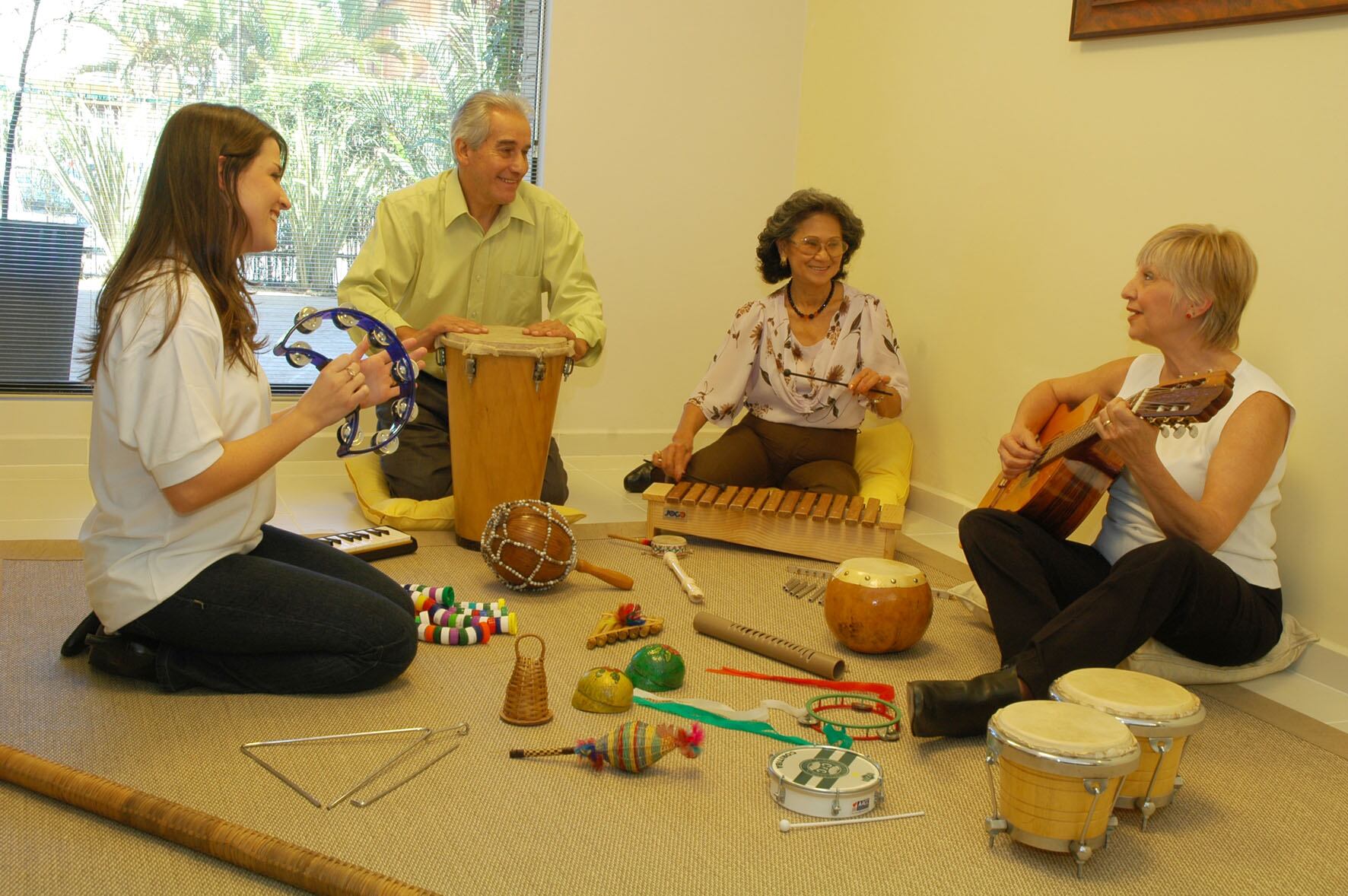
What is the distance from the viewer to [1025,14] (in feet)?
13.2

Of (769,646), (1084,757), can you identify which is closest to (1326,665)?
(769,646)

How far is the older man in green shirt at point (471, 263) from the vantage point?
12.8 feet

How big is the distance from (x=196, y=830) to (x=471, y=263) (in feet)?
8.36

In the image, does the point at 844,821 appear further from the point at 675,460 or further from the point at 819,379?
the point at 819,379

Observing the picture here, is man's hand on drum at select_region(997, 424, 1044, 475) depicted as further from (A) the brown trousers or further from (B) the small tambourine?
(B) the small tambourine

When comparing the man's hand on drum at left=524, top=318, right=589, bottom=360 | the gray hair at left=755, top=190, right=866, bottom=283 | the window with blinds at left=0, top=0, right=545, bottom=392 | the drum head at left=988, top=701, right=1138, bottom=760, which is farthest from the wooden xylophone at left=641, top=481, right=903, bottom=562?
the window with blinds at left=0, top=0, right=545, bottom=392

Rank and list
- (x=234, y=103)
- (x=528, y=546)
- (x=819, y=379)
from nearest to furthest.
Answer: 1. (x=528, y=546)
2. (x=819, y=379)
3. (x=234, y=103)

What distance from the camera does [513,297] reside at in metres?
4.18

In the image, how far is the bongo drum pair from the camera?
6.12 feet

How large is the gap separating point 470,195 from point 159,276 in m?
1.88

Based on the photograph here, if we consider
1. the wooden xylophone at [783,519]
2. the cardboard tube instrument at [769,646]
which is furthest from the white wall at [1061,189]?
the cardboard tube instrument at [769,646]

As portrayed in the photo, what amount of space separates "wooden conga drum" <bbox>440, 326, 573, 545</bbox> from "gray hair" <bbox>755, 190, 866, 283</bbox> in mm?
957

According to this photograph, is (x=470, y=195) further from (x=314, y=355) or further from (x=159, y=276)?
(x=159, y=276)

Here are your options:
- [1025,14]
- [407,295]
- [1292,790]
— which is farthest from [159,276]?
[1025,14]
